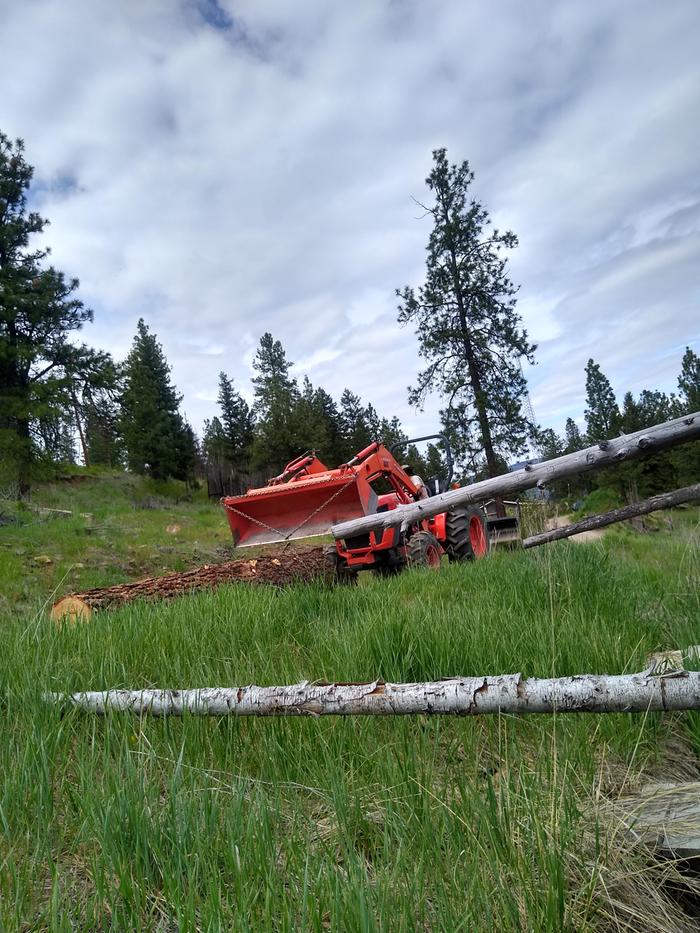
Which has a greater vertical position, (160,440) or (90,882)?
(160,440)

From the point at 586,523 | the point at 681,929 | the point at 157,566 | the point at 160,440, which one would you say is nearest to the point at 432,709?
the point at 681,929

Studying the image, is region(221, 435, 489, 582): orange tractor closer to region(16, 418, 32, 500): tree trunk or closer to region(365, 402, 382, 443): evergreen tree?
region(16, 418, 32, 500): tree trunk

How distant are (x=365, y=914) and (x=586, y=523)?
5.04 meters

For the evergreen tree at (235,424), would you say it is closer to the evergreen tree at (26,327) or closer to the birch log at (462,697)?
the evergreen tree at (26,327)

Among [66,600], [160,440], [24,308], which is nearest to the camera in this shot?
[66,600]

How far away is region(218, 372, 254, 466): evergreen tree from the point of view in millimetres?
51062

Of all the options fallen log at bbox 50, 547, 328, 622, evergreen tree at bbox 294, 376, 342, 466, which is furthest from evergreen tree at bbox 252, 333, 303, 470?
fallen log at bbox 50, 547, 328, 622

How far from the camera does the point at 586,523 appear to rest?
18.1 feet

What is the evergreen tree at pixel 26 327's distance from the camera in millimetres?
19094

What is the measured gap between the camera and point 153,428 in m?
36.6

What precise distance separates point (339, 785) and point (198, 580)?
627 centimetres

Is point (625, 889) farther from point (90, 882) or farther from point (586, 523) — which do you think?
point (586, 523)

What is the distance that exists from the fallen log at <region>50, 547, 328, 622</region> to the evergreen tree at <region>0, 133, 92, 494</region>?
13.2 meters

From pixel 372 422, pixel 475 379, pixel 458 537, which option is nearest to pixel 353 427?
pixel 372 422
